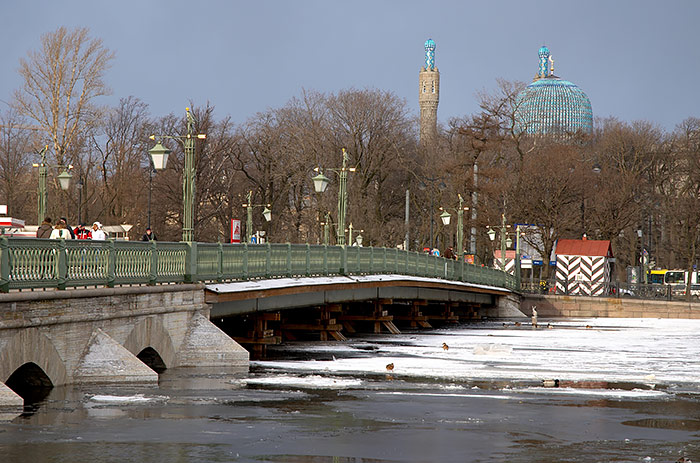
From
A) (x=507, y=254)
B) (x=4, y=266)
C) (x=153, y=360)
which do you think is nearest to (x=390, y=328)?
(x=153, y=360)

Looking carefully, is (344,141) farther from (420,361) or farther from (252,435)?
(252,435)

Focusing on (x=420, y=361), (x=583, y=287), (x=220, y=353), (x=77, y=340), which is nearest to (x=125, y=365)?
(x=77, y=340)

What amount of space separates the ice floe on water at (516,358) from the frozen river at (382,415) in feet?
0.31

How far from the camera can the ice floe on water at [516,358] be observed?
77.8 feet

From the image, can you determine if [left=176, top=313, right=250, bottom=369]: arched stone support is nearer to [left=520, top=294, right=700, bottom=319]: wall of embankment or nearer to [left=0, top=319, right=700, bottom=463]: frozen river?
[left=0, top=319, right=700, bottom=463]: frozen river

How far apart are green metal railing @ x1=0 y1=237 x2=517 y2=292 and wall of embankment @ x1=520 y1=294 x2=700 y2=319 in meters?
21.6

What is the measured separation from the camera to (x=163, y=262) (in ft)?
74.8

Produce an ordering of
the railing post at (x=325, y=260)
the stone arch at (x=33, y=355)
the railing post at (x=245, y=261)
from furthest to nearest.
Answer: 1. the railing post at (x=325, y=260)
2. the railing post at (x=245, y=261)
3. the stone arch at (x=33, y=355)

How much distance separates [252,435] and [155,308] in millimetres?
7827

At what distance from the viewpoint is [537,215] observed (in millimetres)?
69812

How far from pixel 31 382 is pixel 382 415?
5.77 meters

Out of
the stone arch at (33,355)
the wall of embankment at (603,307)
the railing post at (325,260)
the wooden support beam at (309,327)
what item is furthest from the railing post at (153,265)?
the wall of embankment at (603,307)

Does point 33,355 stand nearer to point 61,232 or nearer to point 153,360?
point 153,360

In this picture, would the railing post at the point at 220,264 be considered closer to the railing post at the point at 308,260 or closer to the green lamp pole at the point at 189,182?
the green lamp pole at the point at 189,182
